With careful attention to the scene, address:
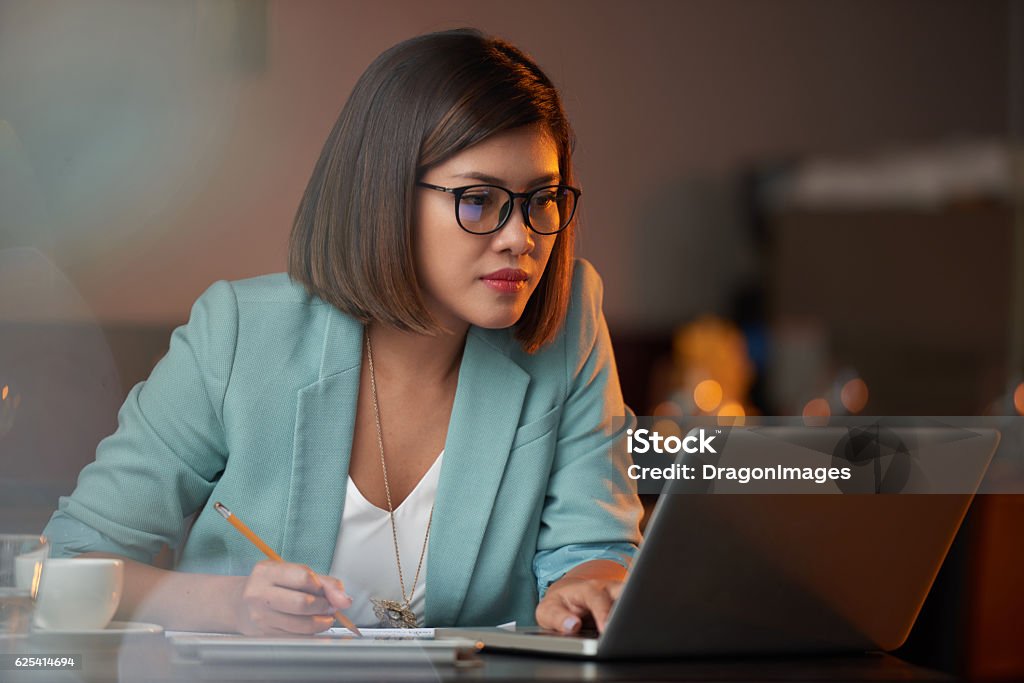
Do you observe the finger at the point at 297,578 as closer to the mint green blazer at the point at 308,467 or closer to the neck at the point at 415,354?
the mint green blazer at the point at 308,467

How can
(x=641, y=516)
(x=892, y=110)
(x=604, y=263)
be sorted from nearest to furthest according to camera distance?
1. (x=641, y=516)
2. (x=892, y=110)
3. (x=604, y=263)

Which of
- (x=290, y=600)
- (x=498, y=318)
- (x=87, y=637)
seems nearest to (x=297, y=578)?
(x=290, y=600)

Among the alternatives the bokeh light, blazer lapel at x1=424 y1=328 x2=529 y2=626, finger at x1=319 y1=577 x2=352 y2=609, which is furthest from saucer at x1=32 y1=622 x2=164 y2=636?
the bokeh light

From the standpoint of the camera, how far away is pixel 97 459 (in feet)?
3.06

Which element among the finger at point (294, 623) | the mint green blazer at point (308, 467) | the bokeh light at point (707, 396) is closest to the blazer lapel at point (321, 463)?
the mint green blazer at point (308, 467)

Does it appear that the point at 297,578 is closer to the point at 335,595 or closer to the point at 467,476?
the point at 335,595

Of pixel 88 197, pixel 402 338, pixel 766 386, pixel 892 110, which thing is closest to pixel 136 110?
pixel 88 197

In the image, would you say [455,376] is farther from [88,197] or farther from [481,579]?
[88,197]

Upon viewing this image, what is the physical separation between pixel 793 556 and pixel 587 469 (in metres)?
0.41

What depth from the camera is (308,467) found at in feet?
3.11

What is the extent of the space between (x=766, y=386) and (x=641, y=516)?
7.24 feet

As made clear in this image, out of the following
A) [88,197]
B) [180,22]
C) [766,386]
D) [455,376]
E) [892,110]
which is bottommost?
[766,386]

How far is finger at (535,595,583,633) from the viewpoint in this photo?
75 cm

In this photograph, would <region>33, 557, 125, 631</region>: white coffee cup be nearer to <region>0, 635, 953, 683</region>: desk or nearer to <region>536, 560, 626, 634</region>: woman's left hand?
<region>0, 635, 953, 683</region>: desk
